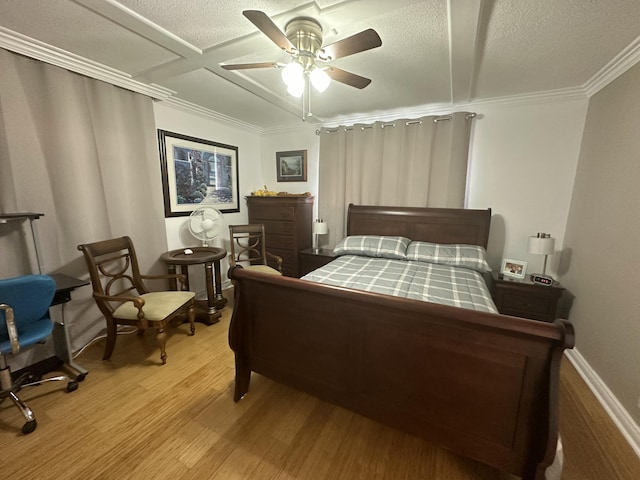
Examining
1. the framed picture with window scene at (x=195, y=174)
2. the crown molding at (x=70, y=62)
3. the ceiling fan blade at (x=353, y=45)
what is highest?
the crown molding at (x=70, y=62)

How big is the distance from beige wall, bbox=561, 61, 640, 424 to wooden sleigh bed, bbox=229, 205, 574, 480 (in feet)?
3.82

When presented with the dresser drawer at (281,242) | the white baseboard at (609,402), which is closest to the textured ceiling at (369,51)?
the dresser drawer at (281,242)

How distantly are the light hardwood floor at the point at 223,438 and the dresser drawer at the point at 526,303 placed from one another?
0.65 m

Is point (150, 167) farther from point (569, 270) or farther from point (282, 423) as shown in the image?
point (569, 270)

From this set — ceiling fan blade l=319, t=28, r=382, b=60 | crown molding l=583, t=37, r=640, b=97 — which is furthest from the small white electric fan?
crown molding l=583, t=37, r=640, b=97

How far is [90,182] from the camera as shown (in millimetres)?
2232

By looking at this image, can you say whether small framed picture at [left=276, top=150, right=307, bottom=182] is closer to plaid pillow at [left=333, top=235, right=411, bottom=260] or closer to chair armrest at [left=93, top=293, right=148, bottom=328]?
plaid pillow at [left=333, top=235, right=411, bottom=260]

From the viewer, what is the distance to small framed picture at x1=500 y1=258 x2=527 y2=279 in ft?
8.41

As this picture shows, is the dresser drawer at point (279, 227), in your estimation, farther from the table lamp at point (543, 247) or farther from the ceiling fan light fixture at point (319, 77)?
the table lamp at point (543, 247)

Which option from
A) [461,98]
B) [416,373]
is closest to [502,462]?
[416,373]

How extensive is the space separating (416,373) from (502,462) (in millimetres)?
470

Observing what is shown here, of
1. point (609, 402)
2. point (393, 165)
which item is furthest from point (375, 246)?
point (609, 402)

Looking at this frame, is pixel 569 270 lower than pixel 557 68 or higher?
lower

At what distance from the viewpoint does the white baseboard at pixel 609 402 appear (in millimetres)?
1477
